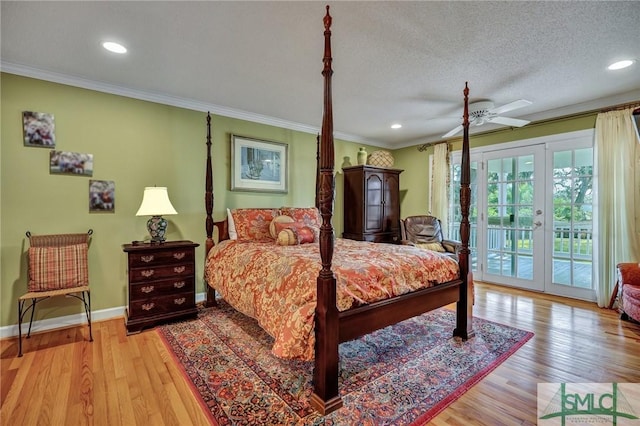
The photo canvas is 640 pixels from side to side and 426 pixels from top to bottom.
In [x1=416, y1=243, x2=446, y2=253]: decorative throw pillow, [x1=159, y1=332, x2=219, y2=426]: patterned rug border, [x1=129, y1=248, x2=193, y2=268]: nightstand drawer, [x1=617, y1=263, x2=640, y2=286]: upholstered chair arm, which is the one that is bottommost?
[x1=159, y1=332, x2=219, y2=426]: patterned rug border

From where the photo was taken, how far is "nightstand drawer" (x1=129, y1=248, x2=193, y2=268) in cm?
278

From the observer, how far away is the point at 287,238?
3.07 meters

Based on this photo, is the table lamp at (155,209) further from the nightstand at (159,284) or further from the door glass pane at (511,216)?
the door glass pane at (511,216)

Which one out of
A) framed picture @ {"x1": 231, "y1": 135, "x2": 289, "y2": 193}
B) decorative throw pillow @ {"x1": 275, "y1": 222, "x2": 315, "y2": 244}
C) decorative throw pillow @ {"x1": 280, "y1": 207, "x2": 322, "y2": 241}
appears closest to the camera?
decorative throw pillow @ {"x1": 275, "y1": 222, "x2": 315, "y2": 244}

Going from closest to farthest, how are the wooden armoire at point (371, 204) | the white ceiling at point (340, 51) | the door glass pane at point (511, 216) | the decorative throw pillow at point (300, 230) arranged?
the white ceiling at point (340, 51) < the decorative throw pillow at point (300, 230) < the door glass pane at point (511, 216) < the wooden armoire at point (371, 204)

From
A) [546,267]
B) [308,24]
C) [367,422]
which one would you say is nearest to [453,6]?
[308,24]

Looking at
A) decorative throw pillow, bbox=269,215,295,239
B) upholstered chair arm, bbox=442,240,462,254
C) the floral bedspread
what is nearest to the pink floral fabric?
decorative throw pillow, bbox=269,215,295,239

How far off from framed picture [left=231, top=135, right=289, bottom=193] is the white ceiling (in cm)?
56

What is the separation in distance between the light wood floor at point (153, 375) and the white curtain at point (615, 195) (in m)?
0.79

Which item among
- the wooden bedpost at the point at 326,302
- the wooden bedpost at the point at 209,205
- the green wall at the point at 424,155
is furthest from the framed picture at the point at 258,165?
the green wall at the point at 424,155

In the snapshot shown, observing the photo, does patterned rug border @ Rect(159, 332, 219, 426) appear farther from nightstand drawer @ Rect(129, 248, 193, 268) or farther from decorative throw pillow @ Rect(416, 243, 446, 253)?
decorative throw pillow @ Rect(416, 243, 446, 253)

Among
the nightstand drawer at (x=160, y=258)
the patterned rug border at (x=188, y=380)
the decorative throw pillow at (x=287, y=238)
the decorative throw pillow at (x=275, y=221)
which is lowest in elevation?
the patterned rug border at (x=188, y=380)

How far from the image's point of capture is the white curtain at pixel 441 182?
16.6 ft

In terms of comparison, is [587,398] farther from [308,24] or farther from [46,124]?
[46,124]
